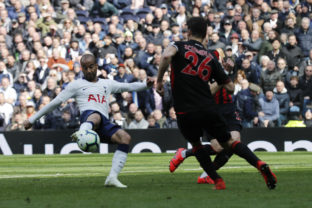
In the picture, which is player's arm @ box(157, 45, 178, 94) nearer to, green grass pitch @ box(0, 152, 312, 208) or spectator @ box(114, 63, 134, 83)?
green grass pitch @ box(0, 152, 312, 208)

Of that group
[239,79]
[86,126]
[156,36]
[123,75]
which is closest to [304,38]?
[239,79]

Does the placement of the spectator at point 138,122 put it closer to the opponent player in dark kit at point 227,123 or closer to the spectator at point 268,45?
the spectator at point 268,45

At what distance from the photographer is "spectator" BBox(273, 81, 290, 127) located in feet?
71.6

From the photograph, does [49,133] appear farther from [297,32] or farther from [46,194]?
[46,194]

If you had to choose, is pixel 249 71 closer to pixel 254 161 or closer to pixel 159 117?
pixel 159 117

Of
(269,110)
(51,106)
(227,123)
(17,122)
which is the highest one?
(51,106)

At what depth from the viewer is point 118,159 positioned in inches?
405

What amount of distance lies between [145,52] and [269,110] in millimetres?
4431

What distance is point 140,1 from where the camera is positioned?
Result: 2714 cm

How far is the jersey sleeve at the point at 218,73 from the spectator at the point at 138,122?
12343mm

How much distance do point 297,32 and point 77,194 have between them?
49.7 ft

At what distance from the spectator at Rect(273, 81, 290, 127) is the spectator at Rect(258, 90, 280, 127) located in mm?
207

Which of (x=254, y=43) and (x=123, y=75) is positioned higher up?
(x=254, y=43)

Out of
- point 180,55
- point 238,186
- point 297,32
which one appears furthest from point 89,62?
point 297,32
